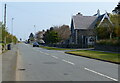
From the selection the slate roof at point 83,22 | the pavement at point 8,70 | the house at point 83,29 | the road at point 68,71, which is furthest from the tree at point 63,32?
the road at point 68,71

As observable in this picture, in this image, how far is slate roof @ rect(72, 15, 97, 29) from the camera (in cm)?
6888

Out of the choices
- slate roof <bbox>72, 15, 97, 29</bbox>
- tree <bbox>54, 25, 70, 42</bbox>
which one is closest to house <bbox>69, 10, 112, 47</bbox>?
slate roof <bbox>72, 15, 97, 29</bbox>

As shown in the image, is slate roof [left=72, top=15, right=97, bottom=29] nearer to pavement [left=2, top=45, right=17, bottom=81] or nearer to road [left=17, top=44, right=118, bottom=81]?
pavement [left=2, top=45, right=17, bottom=81]

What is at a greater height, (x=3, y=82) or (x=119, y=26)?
(x=119, y=26)

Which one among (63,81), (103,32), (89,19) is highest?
(89,19)

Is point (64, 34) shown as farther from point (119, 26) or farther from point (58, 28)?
point (119, 26)

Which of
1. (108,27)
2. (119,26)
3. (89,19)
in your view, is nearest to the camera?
(119,26)

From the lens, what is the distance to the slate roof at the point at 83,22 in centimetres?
6888

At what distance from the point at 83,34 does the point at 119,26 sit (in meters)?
29.3

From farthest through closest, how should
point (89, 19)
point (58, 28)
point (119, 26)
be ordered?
point (58, 28), point (89, 19), point (119, 26)

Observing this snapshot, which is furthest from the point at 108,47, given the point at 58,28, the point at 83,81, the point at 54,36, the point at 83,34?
the point at 58,28

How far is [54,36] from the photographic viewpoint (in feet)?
256

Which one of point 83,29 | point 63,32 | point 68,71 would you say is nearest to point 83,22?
point 83,29

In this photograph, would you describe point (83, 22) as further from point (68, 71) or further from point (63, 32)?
point (68, 71)
